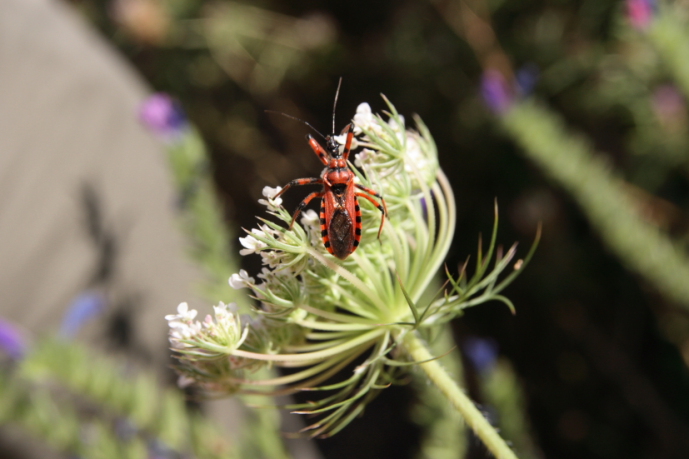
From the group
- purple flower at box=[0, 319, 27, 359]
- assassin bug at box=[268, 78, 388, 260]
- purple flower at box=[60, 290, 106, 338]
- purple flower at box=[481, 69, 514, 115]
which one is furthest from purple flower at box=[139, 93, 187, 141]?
purple flower at box=[481, 69, 514, 115]

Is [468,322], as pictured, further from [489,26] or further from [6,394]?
[6,394]

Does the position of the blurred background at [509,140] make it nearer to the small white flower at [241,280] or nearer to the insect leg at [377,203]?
the insect leg at [377,203]

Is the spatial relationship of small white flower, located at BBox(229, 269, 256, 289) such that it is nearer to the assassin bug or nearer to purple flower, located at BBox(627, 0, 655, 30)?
the assassin bug

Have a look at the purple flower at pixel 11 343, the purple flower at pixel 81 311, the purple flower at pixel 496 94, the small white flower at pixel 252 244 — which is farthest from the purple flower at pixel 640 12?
the purple flower at pixel 11 343

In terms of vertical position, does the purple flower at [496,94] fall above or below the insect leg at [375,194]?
above

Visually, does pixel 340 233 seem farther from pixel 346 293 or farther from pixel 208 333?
pixel 208 333

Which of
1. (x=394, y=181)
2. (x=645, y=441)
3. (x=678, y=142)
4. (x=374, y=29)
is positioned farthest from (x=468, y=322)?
(x=394, y=181)
